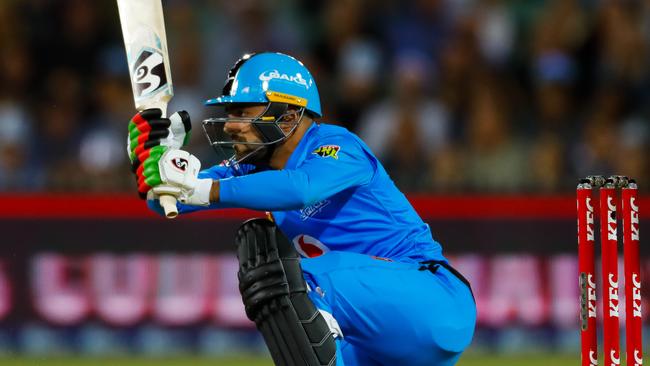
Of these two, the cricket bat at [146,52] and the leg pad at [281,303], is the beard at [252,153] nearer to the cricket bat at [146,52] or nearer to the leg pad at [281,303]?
the cricket bat at [146,52]

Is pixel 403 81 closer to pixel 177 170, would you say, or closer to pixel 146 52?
pixel 146 52

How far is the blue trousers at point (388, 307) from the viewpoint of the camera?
5152mm

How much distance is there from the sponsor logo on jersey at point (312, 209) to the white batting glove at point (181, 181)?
0.70 m

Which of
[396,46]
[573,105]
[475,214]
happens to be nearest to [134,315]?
[475,214]

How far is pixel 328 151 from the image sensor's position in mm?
5266

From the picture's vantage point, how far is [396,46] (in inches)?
428

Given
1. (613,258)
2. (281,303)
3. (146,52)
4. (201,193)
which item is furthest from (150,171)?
(613,258)

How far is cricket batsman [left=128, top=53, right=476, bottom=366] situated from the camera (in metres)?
4.94

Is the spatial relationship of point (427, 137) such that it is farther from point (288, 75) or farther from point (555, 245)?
point (288, 75)

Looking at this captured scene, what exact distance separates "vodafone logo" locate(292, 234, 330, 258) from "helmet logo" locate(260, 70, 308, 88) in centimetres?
70

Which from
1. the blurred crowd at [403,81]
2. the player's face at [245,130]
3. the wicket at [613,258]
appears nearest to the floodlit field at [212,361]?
the blurred crowd at [403,81]

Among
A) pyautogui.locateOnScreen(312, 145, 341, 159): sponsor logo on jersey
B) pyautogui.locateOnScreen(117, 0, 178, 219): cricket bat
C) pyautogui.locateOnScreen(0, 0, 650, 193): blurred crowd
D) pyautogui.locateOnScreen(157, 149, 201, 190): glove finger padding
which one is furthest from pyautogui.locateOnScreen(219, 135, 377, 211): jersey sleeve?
pyautogui.locateOnScreen(0, 0, 650, 193): blurred crowd

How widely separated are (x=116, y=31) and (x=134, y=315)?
9.75ft

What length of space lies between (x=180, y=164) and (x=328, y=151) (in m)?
0.68
